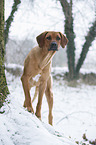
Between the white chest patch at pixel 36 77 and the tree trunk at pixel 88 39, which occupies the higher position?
the tree trunk at pixel 88 39

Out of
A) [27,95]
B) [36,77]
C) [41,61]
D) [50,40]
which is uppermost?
[50,40]

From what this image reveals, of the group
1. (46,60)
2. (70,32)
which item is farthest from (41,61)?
(70,32)

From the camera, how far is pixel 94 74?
1220 centimetres

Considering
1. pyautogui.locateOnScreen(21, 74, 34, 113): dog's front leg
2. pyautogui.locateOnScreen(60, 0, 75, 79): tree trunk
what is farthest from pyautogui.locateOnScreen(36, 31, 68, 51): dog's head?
pyautogui.locateOnScreen(60, 0, 75, 79): tree trunk

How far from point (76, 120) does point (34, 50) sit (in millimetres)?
2598

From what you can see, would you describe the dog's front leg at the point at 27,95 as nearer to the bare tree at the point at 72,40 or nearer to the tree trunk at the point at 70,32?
the tree trunk at the point at 70,32

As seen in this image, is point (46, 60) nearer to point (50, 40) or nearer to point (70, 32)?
point (50, 40)

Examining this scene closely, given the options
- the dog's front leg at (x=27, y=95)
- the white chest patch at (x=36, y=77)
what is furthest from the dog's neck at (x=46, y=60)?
the dog's front leg at (x=27, y=95)

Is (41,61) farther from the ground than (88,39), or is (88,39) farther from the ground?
(88,39)

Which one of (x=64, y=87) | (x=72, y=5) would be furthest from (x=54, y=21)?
(x=64, y=87)

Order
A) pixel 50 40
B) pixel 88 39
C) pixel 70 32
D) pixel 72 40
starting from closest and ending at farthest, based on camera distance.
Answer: pixel 50 40
pixel 70 32
pixel 72 40
pixel 88 39

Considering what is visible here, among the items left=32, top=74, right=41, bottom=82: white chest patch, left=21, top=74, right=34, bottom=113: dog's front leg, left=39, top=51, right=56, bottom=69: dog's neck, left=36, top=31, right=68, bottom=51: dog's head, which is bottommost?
left=21, top=74, right=34, bottom=113: dog's front leg

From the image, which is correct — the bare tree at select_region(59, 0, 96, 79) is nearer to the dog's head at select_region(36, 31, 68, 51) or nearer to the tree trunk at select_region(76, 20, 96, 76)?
the tree trunk at select_region(76, 20, 96, 76)

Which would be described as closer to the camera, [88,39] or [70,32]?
[70,32]
